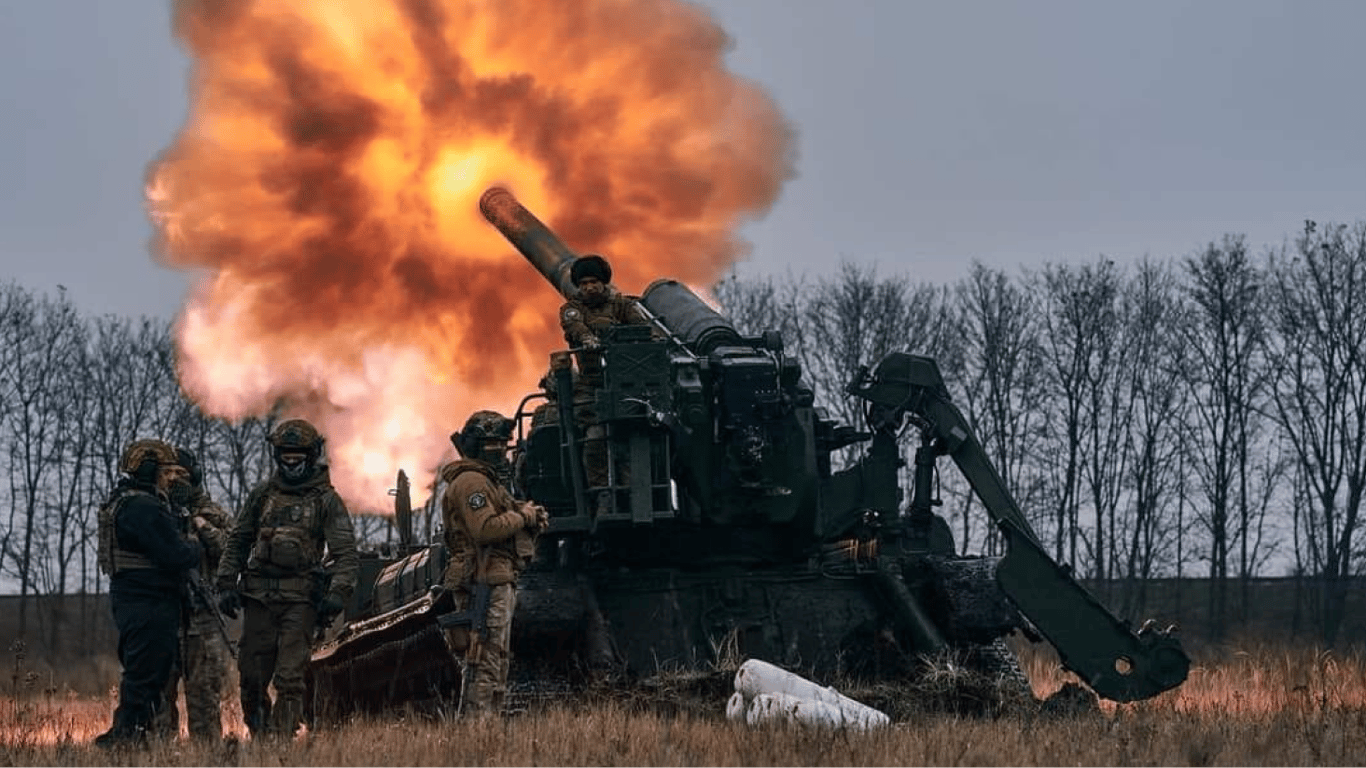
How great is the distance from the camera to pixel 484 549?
1603cm

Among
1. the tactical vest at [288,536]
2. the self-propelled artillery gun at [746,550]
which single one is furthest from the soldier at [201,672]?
the self-propelled artillery gun at [746,550]

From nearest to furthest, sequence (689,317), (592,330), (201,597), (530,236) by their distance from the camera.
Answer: (201,597), (592,330), (689,317), (530,236)

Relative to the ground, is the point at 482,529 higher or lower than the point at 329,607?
higher

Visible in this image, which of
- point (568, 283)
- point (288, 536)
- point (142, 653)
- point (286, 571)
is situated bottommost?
point (142, 653)

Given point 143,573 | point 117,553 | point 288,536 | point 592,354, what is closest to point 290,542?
point 288,536

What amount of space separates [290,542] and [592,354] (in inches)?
126

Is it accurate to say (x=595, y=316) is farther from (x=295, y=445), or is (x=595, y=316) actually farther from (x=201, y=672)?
(x=201, y=672)

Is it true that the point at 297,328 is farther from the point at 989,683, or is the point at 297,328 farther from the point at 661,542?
the point at 989,683

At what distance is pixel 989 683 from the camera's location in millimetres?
17125

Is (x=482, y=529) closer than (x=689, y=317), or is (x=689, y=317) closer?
(x=482, y=529)

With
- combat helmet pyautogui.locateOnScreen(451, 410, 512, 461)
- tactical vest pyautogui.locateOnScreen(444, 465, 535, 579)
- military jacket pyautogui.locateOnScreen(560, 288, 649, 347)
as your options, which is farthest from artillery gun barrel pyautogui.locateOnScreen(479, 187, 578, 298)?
tactical vest pyautogui.locateOnScreen(444, 465, 535, 579)

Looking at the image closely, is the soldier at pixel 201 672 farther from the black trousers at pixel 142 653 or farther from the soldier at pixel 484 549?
the soldier at pixel 484 549

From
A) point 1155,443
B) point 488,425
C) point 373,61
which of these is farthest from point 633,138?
point 1155,443

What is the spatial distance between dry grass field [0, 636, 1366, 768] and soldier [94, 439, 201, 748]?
580 mm
